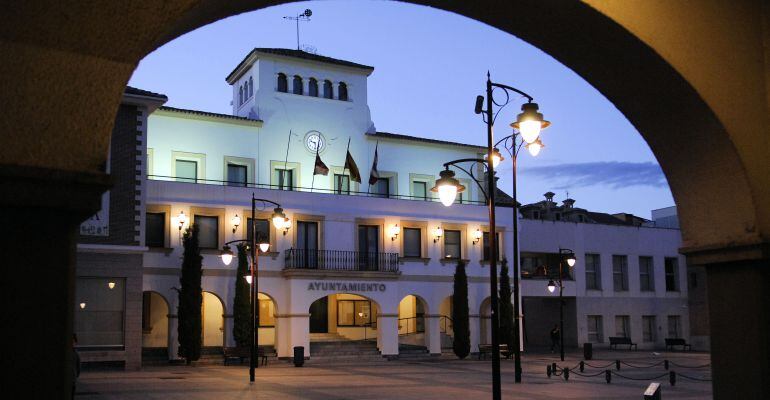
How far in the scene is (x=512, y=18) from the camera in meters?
6.17

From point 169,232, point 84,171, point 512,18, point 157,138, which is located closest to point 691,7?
point 512,18

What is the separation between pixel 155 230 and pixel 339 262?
26.3 ft

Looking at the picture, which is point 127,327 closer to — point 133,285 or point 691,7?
point 133,285

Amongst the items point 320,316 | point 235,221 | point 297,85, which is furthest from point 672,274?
point 235,221

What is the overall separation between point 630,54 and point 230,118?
34.4 metres

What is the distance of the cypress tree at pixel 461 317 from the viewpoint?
128 ft

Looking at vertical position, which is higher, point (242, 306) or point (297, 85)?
point (297, 85)

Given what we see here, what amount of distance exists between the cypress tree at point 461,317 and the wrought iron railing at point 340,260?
315 cm

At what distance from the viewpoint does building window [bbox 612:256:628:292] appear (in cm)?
4956

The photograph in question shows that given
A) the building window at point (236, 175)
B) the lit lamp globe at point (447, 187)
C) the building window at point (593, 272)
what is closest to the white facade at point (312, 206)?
the building window at point (236, 175)

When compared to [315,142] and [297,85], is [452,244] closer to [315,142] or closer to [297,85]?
[315,142]

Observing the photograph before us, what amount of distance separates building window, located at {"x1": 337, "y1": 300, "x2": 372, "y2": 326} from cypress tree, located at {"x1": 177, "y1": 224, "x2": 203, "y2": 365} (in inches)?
368

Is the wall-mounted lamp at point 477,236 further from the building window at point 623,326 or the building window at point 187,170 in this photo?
the building window at point 187,170

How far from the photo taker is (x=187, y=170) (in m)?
38.6
